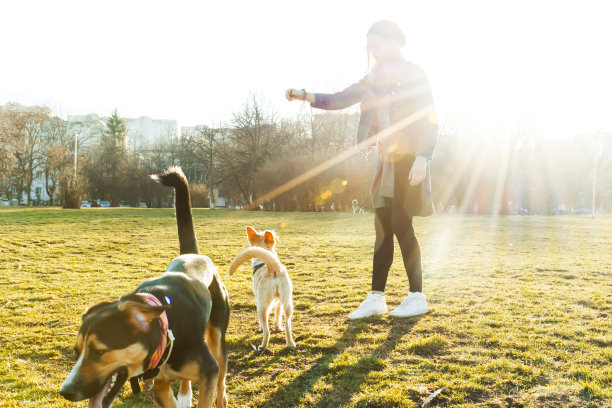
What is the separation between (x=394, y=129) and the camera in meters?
4.37

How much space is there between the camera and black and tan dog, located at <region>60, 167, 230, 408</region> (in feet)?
6.21

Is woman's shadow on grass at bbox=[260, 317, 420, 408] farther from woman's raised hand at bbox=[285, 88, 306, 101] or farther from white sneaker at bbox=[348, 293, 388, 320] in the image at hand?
woman's raised hand at bbox=[285, 88, 306, 101]

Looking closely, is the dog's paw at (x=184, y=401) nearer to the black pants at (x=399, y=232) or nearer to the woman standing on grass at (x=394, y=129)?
the woman standing on grass at (x=394, y=129)

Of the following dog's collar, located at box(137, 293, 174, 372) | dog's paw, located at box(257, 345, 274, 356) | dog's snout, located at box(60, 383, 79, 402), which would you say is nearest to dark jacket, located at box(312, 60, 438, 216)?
dog's paw, located at box(257, 345, 274, 356)

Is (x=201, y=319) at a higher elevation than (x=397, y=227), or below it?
below

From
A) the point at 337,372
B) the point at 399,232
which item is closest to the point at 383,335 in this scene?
the point at 337,372

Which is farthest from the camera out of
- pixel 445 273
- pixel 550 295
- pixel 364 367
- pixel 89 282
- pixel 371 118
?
pixel 445 273

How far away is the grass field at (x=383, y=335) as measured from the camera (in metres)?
2.84

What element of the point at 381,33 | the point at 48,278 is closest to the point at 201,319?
the point at 381,33

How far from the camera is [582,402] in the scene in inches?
103

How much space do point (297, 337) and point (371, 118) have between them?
2355 mm

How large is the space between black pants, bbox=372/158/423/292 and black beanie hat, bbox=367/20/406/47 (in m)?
1.25

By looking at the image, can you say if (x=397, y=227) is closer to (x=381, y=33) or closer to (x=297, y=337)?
(x=297, y=337)

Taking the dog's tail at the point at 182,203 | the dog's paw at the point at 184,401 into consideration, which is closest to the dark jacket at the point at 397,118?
the dog's tail at the point at 182,203
